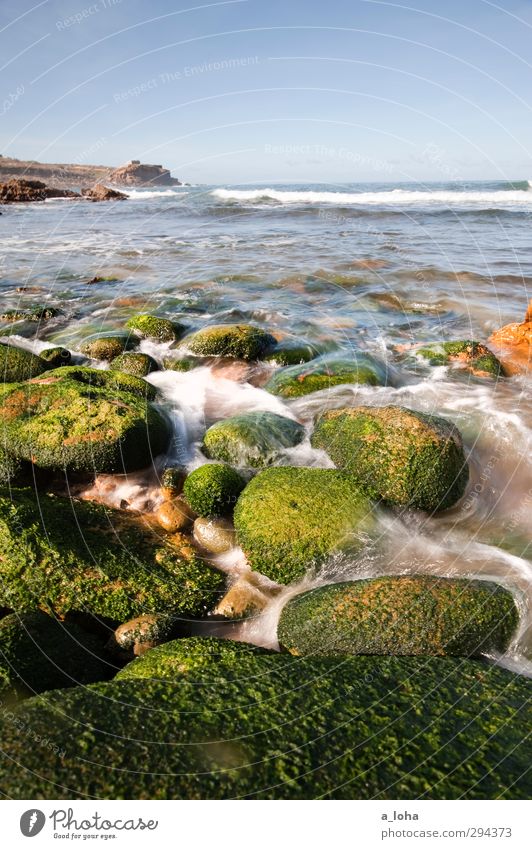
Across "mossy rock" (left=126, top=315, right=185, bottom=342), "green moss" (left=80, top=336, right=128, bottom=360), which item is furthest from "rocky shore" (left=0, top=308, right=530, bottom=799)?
"mossy rock" (left=126, top=315, right=185, bottom=342)

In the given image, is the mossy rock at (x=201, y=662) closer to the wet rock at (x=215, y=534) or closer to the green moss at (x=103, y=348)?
the wet rock at (x=215, y=534)

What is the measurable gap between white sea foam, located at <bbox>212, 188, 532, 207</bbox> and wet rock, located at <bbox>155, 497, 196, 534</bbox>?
33.2 meters

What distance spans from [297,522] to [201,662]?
1.70 m

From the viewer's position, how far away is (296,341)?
1033cm

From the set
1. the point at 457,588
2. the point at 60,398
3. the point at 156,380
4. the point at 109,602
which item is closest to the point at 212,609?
the point at 109,602

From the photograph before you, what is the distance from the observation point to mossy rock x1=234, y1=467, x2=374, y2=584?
4.66 metres

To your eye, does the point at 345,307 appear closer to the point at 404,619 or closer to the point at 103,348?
the point at 103,348

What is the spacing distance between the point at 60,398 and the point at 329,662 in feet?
15.5

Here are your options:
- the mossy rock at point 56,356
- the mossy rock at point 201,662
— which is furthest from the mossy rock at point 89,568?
the mossy rock at point 56,356

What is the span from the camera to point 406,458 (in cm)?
546
